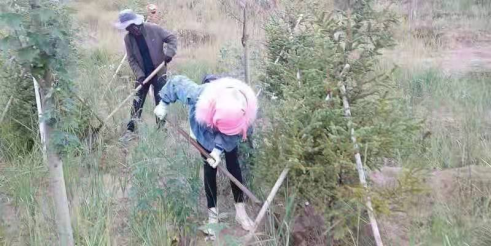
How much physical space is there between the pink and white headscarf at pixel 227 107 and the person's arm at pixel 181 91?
0.18 meters

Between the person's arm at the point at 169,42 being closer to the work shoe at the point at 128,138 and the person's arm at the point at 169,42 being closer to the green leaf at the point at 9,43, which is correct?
the work shoe at the point at 128,138

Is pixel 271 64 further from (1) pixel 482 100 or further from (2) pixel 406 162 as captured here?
(1) pixel 482 100

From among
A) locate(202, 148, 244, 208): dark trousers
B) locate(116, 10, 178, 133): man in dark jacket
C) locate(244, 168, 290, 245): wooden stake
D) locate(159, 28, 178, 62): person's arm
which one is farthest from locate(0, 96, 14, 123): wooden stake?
locate(244, 168, 290, 245): wooden stake

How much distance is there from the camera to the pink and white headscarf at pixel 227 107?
9.68ft

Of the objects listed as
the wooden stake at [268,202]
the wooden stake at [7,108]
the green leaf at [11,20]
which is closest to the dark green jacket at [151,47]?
the wooden stake at [7,108]

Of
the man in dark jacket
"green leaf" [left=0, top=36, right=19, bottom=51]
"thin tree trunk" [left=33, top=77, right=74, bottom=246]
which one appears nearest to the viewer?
"green leaf" [left=0, top=36, right=19, bottom=51]

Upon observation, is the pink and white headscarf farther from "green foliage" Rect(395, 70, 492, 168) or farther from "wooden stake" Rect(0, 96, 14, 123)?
"wooden stake" Rect(0, 96, 14, 123)

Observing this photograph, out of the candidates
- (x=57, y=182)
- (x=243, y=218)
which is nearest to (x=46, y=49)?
(x=57, y=182)

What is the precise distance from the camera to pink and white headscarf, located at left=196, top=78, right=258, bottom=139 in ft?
9.68

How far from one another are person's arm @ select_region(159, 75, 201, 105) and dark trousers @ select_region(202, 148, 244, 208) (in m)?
0.43

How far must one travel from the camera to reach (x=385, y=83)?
9.61 feet

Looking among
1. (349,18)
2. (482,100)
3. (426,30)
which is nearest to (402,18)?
(426,30)

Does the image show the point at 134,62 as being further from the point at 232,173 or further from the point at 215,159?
the point at 215,159

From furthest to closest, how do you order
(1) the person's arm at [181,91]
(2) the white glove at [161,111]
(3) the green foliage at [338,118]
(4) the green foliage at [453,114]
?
1. (2) the white glove at [161,111]
2. (1) the person's arm at [181,91]
3. (3) the green foliage at [338,118]
4. (4) the green foliage at [453,114]
